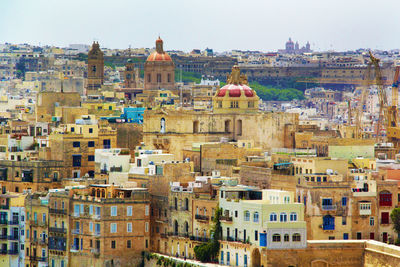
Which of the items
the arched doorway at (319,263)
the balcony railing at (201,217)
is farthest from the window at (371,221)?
the balcony railing at (201,217)

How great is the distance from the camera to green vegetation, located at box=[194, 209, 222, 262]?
256 feet

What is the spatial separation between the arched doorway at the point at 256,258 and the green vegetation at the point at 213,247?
3.35m

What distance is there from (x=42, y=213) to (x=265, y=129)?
72.3 feet

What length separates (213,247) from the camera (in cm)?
7806

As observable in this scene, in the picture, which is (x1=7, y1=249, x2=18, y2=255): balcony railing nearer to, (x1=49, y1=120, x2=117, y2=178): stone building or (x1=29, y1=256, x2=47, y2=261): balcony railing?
(x1=29, y1=256, x2=47, y2=261): balcony railing

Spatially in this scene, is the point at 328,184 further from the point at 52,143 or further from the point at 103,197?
the point at 52,143

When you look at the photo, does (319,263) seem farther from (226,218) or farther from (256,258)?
(226,218)

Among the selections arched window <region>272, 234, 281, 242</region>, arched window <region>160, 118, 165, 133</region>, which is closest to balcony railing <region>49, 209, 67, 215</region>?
arched window <region>272, 234, 281, 242</region>

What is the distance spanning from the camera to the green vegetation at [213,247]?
7800 centimetres

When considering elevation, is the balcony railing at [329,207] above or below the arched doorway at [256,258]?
above

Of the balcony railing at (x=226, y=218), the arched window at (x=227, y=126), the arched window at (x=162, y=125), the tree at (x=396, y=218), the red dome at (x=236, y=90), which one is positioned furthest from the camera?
the red dome at (x=236, y=90)

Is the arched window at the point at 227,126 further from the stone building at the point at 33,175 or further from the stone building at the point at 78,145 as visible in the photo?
the stone building at the point at 33,175

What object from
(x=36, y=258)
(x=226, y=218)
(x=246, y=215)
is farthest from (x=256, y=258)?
(x=36, y=258)

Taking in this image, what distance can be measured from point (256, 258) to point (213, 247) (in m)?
3.63
